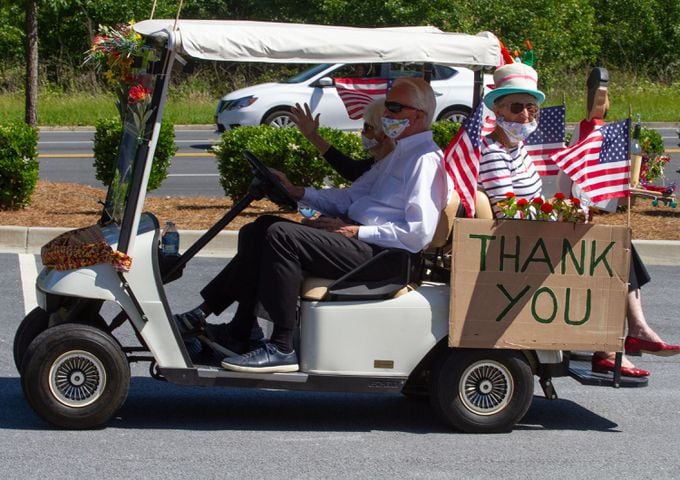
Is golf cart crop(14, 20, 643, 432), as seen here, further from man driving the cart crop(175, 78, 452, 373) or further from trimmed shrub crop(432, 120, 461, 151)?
trimmed shrub crop(432, 120, 461, 151)

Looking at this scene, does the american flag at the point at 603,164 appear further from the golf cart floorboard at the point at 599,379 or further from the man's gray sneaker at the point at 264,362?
the man's gray sneaker at the point at 264,362

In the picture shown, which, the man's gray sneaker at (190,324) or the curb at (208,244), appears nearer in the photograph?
the man's gray sneaker at (190,324)

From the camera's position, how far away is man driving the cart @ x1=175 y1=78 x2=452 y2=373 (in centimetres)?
527

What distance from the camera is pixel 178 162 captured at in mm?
17328

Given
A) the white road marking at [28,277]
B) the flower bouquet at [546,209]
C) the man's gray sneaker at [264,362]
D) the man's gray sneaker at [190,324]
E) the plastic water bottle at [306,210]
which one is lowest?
the white road marking at [28,277]

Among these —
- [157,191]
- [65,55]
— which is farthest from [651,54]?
[157,191]

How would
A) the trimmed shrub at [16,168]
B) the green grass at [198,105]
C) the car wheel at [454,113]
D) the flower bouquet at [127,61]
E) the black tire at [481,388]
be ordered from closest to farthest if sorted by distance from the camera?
the flower bouquet at [127,61], the black tire at [481,388], the trimmed shrub at [16,168], the car wheel at [454,113], the green grass at [198,105]

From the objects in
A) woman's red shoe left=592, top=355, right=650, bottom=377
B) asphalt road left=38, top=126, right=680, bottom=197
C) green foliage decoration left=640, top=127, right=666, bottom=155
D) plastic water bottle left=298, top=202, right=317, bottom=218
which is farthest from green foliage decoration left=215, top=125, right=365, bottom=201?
woman's red shoe left=592, top=355, right=650, bottom=377

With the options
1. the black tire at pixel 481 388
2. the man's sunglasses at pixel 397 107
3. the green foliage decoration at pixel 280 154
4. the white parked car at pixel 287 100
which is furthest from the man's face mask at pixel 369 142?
the white parked car at pixel 287 100

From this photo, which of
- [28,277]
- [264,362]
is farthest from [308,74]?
[264,362]

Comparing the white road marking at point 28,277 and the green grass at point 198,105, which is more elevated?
the green grass at point 198,105

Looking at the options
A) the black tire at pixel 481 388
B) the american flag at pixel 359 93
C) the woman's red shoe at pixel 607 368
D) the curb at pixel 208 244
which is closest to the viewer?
the black tire at pixel 481 388

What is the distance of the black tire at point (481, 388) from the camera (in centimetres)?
538

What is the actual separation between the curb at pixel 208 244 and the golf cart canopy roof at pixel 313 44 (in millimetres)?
4753
